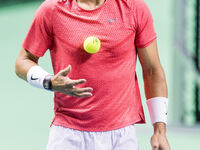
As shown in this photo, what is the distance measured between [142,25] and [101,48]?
0.19 meters

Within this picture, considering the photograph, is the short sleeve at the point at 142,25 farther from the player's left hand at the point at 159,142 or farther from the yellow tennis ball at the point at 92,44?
the player's left hand at the point at 159,142

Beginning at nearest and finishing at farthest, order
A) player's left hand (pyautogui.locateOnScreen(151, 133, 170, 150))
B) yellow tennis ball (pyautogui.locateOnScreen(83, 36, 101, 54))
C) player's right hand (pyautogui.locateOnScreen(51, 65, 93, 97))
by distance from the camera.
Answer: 1. player's right hand (pyautogui.locateOnScreen(51, 65, 93, 97))
2. yellow tennis ball (pyautogui.locateOnScreen(83, 36, 101, 54))
3. player's left hand (pyautogui.locateOnScreen(151, 133, 170, 150))

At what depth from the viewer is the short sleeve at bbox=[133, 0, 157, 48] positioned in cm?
162

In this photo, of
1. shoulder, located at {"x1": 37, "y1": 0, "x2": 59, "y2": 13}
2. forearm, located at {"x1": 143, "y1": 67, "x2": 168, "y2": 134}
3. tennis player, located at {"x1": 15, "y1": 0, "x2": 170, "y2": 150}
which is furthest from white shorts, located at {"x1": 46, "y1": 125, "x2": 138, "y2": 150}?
shoulder, located at {"x1": 37, "y1": 0, "x2": 59, "y2": 13}

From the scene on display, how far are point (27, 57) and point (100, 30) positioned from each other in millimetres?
326

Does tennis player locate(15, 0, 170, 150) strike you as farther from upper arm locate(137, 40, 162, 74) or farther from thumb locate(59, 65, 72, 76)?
thumb locate(59, 65, 72, 76)

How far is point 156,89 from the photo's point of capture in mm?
1718

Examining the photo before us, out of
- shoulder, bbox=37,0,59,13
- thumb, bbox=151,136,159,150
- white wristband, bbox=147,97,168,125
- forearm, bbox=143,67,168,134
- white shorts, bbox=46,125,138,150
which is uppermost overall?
shoulder, bbox=37,0,59,13

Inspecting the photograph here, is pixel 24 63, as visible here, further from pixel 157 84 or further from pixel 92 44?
pixel 157 84

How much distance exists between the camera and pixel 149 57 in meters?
1.67

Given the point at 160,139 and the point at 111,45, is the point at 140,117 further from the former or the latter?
the point at 111,45

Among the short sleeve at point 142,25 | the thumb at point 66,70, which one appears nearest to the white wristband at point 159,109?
the short sleeve at point 142,25

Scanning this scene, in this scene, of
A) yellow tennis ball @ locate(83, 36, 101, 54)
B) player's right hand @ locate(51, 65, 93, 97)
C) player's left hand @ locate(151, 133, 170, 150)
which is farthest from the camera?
player's left hand @ locate(151, 133, 170, 150)

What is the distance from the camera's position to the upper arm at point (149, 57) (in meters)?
1.66
